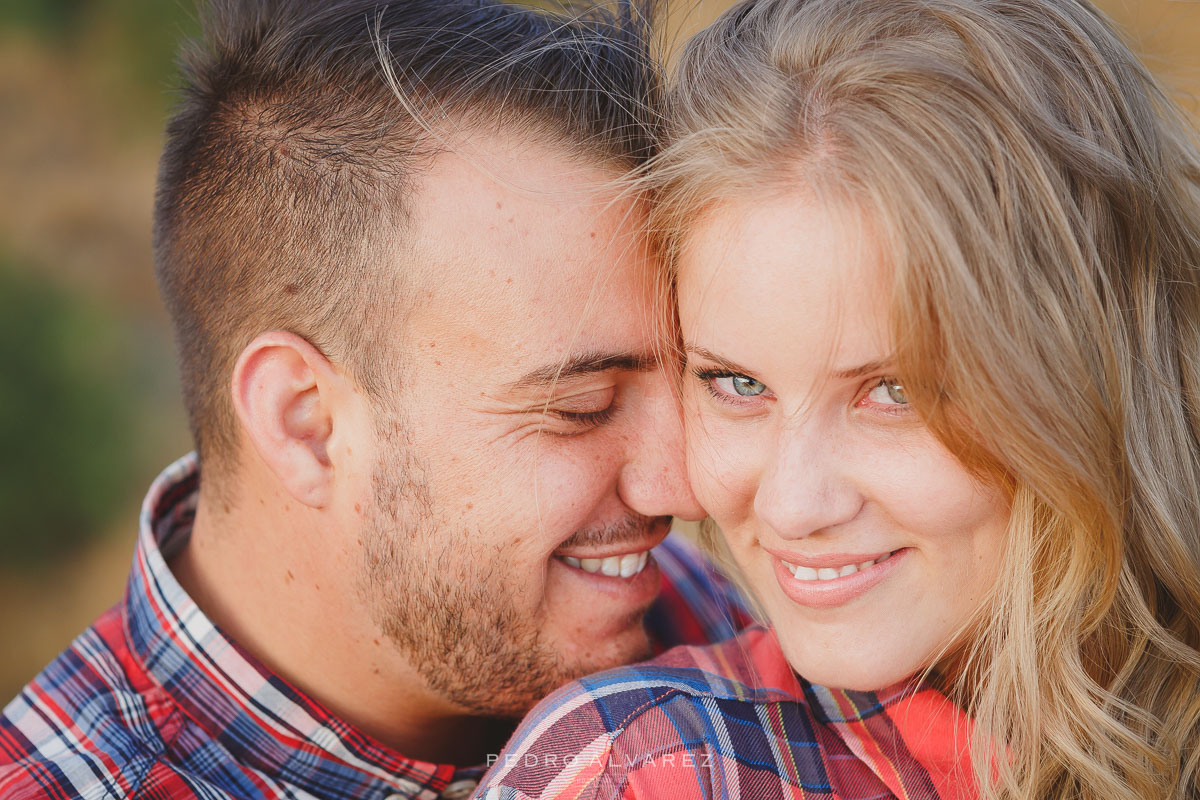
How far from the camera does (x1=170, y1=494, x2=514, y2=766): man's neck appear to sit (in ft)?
7.65

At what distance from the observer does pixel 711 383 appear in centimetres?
189

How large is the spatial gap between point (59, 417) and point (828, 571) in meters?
4.46

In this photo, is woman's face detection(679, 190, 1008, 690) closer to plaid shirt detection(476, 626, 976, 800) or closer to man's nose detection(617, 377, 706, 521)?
plaid shirt detection(476, 626, 976, 800)

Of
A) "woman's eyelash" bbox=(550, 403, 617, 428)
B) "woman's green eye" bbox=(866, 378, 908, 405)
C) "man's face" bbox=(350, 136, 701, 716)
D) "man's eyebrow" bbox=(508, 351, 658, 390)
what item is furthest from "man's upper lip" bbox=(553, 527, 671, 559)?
"woman's green eye" bbox=(866, 378, 908, 405)

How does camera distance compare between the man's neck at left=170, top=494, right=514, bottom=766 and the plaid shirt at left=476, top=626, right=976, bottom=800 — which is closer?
the plaid shirt at left=476, top=626, right=976, bottom=800

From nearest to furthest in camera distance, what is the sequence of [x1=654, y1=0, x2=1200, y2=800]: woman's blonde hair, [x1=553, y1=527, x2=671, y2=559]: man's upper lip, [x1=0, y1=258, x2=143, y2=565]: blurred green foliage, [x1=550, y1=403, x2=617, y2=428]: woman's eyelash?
[x1=654, y1=0, x2=1200, y2=800]: woman's blonde hair, [x1=550, y1=403, x2=617, y2=428]: woman's eyelash, [x1=553, y1=527, x2=671, y2=559]: man's upper lip, [x1=0, y1=258, x2=143, y2=565]: blurred green foliage

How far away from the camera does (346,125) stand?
7.30 feet

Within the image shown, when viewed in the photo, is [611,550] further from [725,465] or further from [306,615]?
[306,615]

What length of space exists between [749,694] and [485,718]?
3.77 feet

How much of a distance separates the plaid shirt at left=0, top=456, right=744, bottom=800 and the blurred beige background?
3.10 meters

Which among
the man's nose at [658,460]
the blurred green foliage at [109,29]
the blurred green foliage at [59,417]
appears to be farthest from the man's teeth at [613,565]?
the blurred green foliage at [109,29]

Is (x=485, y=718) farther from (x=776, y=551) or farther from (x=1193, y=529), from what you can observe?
(x=1193, y=529)

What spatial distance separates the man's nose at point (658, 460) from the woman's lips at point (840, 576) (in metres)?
0.44

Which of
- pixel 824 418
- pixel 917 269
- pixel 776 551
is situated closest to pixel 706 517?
pixel 776 551
